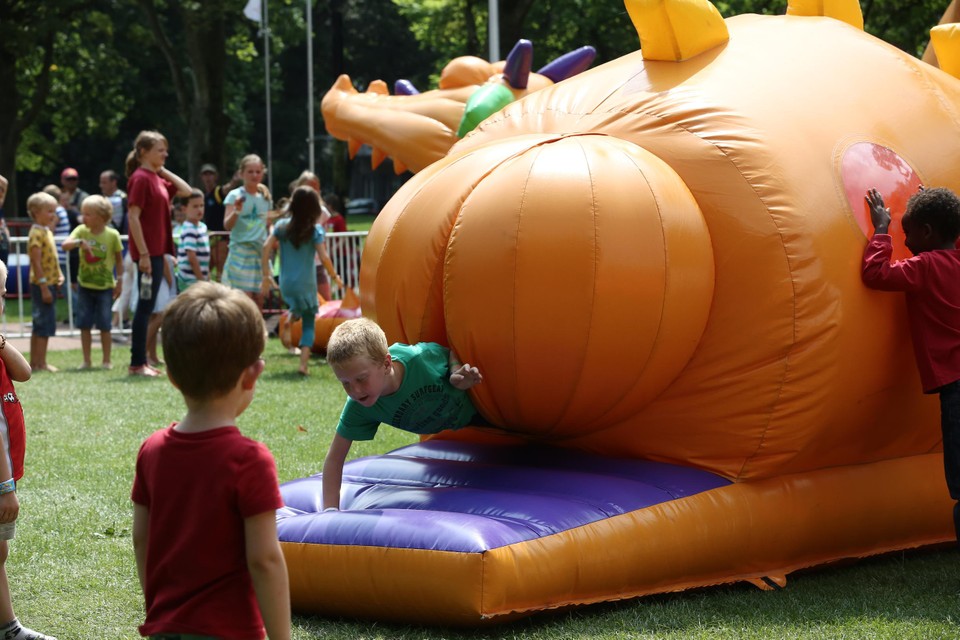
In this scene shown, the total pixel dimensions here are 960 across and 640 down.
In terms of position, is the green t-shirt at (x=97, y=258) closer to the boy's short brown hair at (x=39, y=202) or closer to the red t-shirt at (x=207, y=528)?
the boy's short brown hair at (x=39, y=202)

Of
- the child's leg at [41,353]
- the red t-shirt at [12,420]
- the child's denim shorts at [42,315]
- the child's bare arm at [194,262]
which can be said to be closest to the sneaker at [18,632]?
the red t-shirt at [12,420]

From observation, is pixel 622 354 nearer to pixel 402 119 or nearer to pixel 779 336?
pixel 779 336

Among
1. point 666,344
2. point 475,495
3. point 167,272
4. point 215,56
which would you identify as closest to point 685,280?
point 666,344

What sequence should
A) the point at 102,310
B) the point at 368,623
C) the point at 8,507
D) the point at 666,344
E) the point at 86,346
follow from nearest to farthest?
the point at 8,507 → the point at 368,623 → the point at 666,344 → the point at 102,310 → the point at 86,346

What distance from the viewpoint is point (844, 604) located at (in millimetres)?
4812

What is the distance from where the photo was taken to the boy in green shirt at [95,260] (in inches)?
455

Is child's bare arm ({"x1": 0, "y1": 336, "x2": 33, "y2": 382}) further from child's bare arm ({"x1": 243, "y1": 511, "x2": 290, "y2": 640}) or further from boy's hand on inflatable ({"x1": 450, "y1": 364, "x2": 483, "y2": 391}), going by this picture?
child's bare arm ({"x1": 243, "y1": 511, "x2": 290, "y2": 640})

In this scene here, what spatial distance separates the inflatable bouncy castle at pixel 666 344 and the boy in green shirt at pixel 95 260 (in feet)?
21.5

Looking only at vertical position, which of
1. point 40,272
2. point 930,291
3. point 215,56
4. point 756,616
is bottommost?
point 756,616

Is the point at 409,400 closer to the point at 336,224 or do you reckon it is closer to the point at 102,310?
the point at 102,310

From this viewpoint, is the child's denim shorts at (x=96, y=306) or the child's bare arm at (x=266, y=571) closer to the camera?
the child's bare arm at (x=266, y=571)

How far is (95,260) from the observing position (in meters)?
11.6

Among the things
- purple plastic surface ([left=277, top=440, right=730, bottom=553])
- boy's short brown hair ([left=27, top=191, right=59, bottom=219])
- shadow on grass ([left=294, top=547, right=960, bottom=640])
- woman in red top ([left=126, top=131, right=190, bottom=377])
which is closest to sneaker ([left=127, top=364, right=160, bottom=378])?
woman in red top ([left=126, top=131, right=190, bottom=377])

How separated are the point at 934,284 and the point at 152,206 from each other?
7.42 meters
